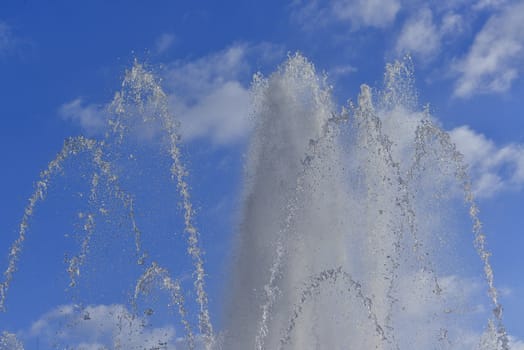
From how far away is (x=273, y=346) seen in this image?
122 feet

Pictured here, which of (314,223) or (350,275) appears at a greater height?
(314,223)

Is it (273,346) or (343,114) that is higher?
(343,114)

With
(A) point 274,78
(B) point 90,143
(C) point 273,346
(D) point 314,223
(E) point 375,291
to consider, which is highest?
A: (A) point 274,78

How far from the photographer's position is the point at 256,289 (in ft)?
130

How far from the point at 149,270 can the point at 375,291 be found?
11142 millimetres

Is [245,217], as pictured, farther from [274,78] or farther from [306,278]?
[274,78]

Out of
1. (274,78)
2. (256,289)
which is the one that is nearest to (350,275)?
(256,289)

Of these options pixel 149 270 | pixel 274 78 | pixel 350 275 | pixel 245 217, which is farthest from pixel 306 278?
pixel 274 78

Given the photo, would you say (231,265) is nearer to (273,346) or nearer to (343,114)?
(273,346)

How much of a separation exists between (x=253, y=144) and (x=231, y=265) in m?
7.49

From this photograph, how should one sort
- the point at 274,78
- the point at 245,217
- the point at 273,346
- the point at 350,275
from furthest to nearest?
the point at 274,78 → the point at 245,217 → the point at 350,275 → the point at 273,346

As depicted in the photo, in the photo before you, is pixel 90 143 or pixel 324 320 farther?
pixel 90 143

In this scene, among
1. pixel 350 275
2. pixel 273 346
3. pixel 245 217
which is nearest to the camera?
pixel 273 346

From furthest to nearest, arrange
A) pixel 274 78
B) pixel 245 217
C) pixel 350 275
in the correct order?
pixel 274 78 < pixel 245 217 < pixel 350 275
